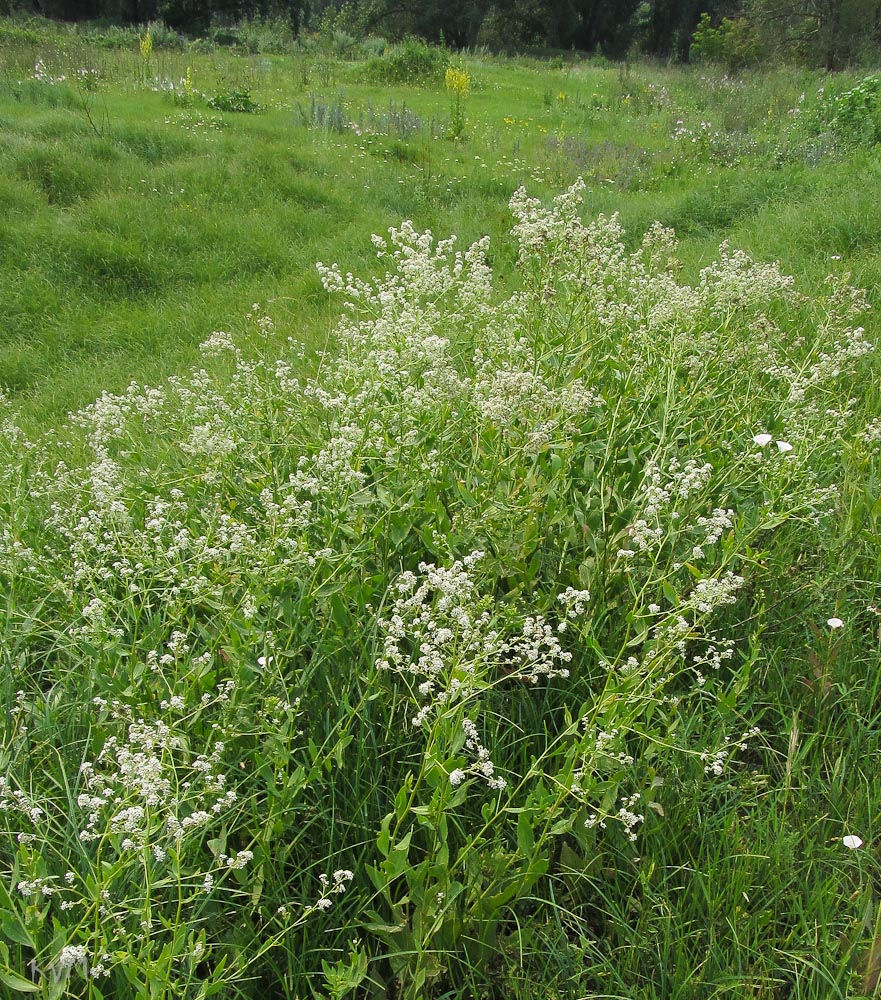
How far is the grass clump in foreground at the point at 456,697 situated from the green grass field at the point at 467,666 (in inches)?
0.6

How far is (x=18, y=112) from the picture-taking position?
851 centimetres

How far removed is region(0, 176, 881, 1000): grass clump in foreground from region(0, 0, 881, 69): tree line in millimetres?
23108

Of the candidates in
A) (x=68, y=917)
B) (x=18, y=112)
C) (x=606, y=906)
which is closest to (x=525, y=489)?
(x=606, y=906)

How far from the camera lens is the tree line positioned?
22.6 metres

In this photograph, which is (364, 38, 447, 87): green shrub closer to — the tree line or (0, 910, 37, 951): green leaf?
the tree line

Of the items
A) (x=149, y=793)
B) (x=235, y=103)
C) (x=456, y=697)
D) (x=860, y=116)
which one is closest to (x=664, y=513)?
(x=456, y=697)

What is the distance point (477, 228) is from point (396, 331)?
193 inches

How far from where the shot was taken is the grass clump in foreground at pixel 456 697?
5.37 ft

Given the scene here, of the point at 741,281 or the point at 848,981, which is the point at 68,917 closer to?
the point at 848,981

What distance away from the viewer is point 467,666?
164 cm

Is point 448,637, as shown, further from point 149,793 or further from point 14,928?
point 14,928

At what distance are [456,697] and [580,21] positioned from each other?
46.2 metres

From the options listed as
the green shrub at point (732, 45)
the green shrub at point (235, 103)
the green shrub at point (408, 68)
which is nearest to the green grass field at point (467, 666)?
the green shrub at point (235, 103)

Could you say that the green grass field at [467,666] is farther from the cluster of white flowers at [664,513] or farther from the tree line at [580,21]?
the tree line at [580,21]
